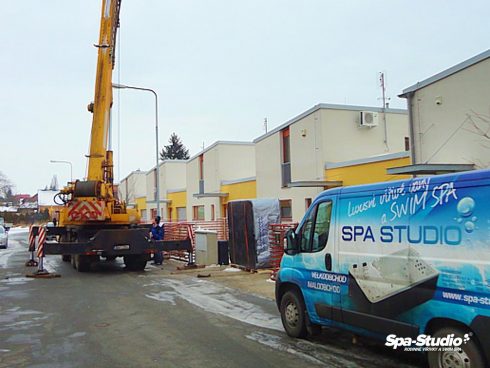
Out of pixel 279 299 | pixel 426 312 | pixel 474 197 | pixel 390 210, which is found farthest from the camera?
pixel 279 299

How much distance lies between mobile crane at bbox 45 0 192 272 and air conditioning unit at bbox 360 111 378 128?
8614mm

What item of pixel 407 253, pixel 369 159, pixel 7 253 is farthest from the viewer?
pixel 7 253

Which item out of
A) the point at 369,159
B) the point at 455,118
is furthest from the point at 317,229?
the point at 369,159

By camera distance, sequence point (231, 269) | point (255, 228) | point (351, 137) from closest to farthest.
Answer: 1. point (255, 228)
2. point (231, 269)
3. point (351, 137)

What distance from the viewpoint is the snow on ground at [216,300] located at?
28.7 ft

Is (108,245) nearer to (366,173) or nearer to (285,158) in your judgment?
(366,173)

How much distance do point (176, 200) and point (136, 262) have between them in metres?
23.1

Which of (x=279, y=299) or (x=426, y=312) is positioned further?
(x=279, y=299)

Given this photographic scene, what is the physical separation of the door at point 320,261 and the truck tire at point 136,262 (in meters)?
10.7

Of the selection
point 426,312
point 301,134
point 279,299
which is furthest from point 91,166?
point 426,312

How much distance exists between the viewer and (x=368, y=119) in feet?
65.6

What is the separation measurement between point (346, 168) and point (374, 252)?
12.7 m

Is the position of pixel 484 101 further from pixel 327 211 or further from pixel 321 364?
pixel 321 364

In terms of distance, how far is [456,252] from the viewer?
469 centimetres
